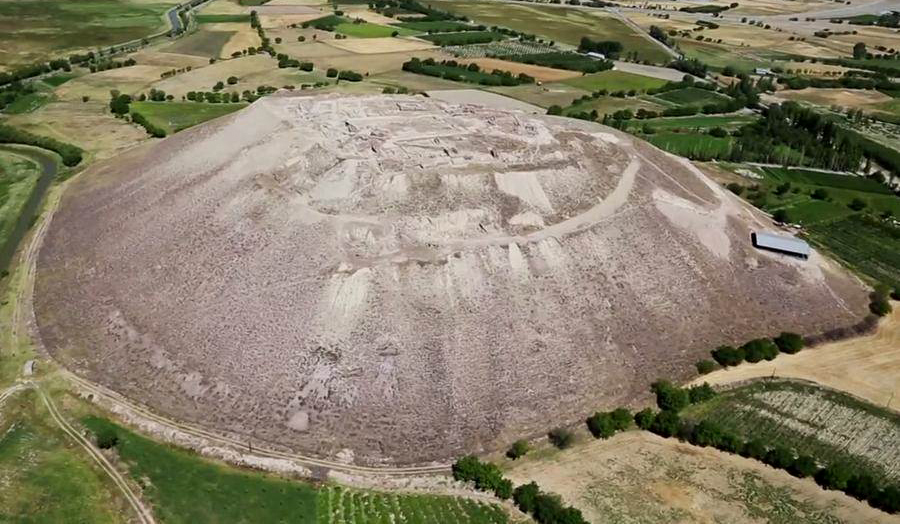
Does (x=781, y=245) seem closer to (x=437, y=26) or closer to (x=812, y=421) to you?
(x=812, y=421)

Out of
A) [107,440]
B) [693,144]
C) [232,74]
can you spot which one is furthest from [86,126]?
[693,144]

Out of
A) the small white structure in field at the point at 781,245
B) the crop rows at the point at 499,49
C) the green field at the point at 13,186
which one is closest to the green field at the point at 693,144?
the small white structure in field at the point at 781,245

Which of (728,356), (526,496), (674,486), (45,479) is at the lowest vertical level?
(45,479)

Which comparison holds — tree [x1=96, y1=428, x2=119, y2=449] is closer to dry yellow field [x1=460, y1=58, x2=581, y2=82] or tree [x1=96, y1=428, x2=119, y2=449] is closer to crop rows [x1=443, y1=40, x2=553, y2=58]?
dry yellow field [x1=460, y1=58, x2=581, y2=82]

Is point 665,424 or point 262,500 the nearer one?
point 262,500

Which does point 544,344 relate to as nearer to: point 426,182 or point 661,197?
point 426,182

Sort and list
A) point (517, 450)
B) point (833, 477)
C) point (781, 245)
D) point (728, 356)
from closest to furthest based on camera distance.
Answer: point (833, 477)
point (517, 450)
point (728, 356)
point (781, 245)

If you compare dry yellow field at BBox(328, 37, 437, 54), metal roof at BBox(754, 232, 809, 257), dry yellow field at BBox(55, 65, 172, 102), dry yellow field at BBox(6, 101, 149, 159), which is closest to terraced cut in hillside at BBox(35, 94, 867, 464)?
metal roof at BBox(754, 232, 809, 257)
